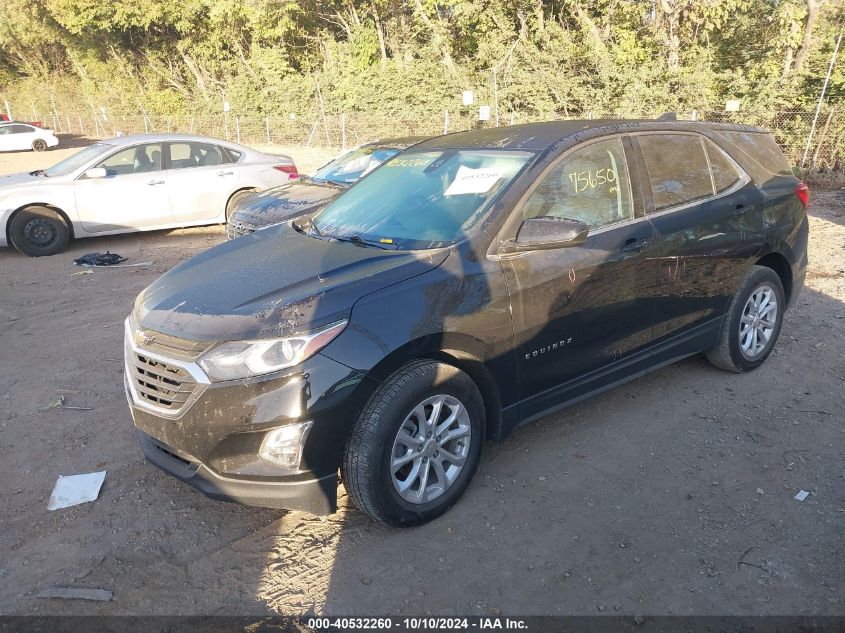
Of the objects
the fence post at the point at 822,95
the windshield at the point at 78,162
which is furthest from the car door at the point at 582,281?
the fence post at the point at 822,95

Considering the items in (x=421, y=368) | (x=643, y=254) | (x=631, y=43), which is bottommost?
(x=421, y=368)

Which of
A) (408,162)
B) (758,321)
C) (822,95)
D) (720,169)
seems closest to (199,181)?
(408,162)

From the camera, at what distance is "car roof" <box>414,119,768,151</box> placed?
3.82 meters

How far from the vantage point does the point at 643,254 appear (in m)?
3.83

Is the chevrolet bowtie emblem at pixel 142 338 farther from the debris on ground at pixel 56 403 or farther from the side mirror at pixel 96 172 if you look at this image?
the side mirror at pixel 96 172

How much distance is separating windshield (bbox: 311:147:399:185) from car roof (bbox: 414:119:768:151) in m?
4.13

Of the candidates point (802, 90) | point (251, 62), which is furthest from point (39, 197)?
point (251, 62)

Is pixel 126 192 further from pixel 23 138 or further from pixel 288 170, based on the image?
pixel 23 138

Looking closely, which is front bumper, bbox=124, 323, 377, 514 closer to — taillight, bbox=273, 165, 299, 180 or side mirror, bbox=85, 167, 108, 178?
side mirror, bbox=85, 167, 108, 178

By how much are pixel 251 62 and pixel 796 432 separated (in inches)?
1392

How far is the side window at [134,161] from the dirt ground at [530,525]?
17.9 ft

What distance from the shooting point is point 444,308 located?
3.09 m

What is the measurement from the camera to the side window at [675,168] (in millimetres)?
4031

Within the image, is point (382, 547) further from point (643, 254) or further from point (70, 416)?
point (70, 416)
